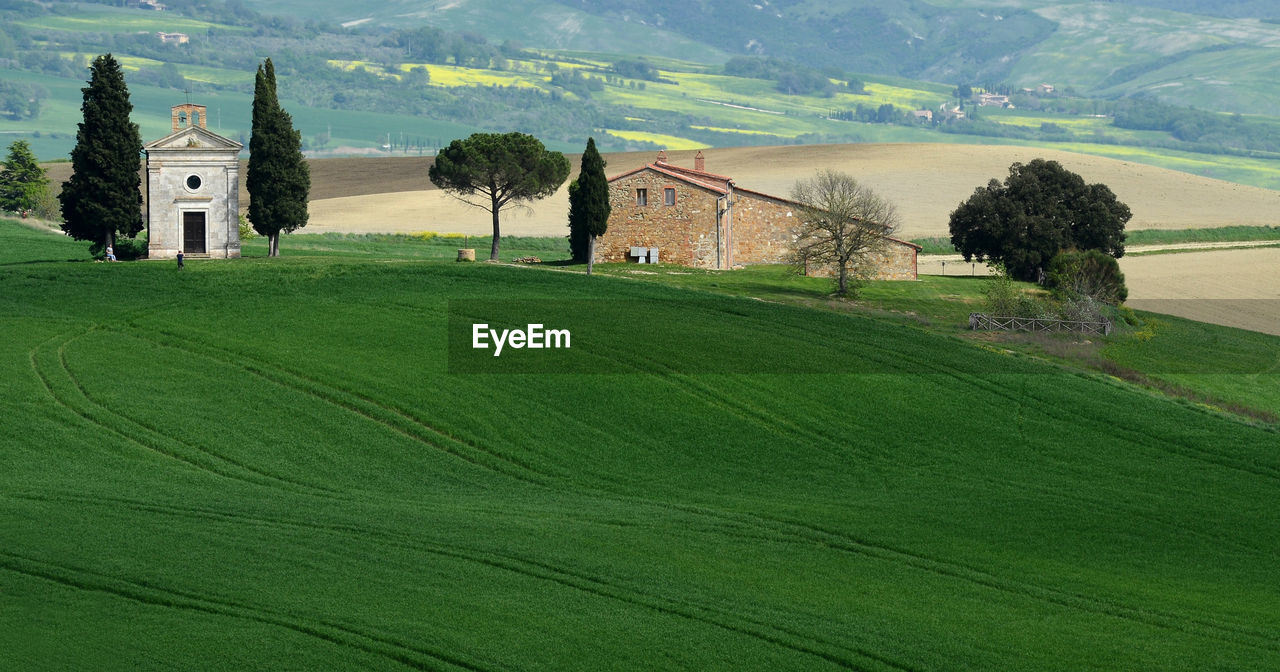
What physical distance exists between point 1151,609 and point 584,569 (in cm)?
1372

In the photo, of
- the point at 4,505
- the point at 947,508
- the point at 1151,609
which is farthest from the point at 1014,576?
the point at 4,505

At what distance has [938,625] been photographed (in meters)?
33.0

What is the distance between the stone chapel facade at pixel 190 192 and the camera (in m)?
76.9

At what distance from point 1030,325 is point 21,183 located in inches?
3402

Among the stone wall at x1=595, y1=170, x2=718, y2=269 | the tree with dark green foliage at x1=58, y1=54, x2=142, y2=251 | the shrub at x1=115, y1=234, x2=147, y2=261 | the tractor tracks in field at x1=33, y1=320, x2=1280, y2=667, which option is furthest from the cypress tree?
the tractor tracks in field at x1=33, y1=320, x2=1280, y2=667

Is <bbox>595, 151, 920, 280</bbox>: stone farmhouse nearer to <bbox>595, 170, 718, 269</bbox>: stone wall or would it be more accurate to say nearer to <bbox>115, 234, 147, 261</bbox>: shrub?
<bbox>595, 170, 718, 269</bbox>: stone wall

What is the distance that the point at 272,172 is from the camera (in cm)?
8094

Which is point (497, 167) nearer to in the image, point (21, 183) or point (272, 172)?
point (272, 172)

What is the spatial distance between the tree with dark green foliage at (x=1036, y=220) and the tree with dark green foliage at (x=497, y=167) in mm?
30584

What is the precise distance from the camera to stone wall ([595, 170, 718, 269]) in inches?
3585

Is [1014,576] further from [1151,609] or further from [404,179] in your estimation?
[404,179]

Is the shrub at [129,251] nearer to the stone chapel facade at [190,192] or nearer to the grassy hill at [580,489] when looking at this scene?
the stone chapel facade at [190,192]

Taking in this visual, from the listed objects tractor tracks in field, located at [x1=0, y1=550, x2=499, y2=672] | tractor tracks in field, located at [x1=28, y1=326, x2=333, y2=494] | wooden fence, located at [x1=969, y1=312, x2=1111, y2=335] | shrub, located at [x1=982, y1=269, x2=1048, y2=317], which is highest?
shrub, located at [x1=982, y1=269, x2=1048, y2=317]

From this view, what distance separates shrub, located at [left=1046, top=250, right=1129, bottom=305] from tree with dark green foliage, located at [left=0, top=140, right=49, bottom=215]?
81410 millimetres
